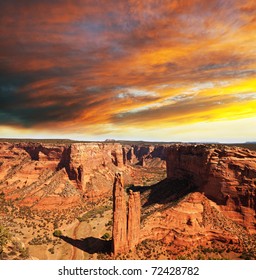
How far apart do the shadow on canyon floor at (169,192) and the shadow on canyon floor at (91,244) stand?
1442cm

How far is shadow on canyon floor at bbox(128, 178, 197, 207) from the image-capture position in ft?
173

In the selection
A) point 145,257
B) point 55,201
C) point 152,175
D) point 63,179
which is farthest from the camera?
point 152,175

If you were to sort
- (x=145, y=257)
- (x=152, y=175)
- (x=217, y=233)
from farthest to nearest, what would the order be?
(x=152, y=175)
(x=217, y=233)
(x=145, y=257)

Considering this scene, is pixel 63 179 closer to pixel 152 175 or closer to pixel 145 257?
pixel 145 257

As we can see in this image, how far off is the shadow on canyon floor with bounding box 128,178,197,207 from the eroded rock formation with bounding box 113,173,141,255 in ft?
47.0

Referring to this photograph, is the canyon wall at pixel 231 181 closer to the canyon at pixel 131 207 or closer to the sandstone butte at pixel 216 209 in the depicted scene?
the sandstone butte at pixel 216 209

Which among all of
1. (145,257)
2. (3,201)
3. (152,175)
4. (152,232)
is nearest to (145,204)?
(152,232)

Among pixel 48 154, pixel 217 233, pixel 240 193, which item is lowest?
pixel 217 233

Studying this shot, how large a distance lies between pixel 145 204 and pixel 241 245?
77.7 feet

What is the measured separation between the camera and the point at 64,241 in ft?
166

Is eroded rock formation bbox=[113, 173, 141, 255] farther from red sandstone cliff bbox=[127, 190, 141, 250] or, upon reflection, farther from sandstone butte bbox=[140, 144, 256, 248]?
sandstone butte bbox=[140, 144, 256, 248]

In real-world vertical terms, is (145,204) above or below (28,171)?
below

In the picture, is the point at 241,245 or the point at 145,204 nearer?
the point at 241,245

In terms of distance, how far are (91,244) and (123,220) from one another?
12944mm
